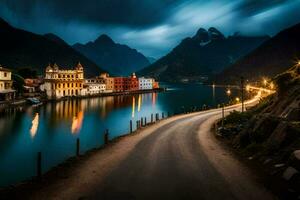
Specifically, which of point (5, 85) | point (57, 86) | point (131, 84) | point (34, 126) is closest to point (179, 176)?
point (34, 126)

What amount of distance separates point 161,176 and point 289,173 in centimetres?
812

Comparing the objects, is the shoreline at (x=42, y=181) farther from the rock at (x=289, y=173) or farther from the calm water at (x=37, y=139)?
the rock at (x=289, y=173)

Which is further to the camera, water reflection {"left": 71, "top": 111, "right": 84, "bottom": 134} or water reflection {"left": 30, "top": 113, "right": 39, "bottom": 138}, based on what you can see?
water reflection {"left": 71, "top": 111, "right": 84, "bottom": 134}

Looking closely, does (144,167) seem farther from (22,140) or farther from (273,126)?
(22,140)

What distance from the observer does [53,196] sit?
16.1 meters

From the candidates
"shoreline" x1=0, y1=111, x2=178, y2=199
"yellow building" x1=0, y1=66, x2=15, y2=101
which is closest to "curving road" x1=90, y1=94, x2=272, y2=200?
"shoreline" x1=0, y1=111, x2=178, y2=199

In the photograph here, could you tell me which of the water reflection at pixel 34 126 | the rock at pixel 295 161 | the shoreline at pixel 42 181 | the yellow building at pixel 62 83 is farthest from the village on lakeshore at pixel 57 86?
the rock at pixel 295 161

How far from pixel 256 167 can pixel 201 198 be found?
7145 millimetres

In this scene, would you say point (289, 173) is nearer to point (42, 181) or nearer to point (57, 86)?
point (42, 181)

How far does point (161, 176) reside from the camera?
747 inches

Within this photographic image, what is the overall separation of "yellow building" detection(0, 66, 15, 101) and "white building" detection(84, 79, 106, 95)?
54.1 m

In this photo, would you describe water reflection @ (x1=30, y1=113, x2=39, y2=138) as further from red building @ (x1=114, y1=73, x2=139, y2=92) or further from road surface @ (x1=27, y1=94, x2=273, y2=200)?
red building @ (x1=114, y1=73, x2=139, y2=92)

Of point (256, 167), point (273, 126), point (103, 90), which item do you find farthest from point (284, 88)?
point (103, 90)

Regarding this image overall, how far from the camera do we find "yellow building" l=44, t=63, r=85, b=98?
434 feet
